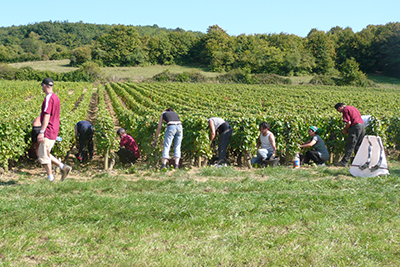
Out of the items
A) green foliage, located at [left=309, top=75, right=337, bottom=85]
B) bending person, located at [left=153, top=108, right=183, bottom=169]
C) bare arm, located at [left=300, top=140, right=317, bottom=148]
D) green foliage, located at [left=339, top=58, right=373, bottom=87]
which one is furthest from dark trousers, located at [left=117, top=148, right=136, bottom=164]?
green foliage, located at [left=339, top=58, right=373, bottom=87]

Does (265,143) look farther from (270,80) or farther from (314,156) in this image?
(270,80)

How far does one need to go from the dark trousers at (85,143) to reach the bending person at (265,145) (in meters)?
4.06

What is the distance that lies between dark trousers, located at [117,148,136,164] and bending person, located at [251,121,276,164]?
2909mm

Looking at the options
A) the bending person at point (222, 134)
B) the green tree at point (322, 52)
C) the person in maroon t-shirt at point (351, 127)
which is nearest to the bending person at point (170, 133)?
the bending person at point (222, 134)

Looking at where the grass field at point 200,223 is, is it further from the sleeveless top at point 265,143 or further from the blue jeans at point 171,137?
the sleeveless top at point 265,143

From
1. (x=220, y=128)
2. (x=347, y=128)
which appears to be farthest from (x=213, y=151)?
(x=347, y=128)

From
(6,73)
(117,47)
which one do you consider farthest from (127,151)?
(117,47)

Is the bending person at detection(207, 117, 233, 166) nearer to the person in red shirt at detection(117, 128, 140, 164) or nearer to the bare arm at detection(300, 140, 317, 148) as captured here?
the bare arm at detection(300, 140, 317, 148)

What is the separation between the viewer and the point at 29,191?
16.5 ft

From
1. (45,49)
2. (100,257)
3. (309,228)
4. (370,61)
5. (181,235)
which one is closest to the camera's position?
(100,257)

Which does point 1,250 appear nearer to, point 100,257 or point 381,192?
point 100,257

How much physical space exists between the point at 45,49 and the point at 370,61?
10115 cm

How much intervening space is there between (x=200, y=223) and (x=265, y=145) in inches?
173

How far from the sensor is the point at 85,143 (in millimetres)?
8375
